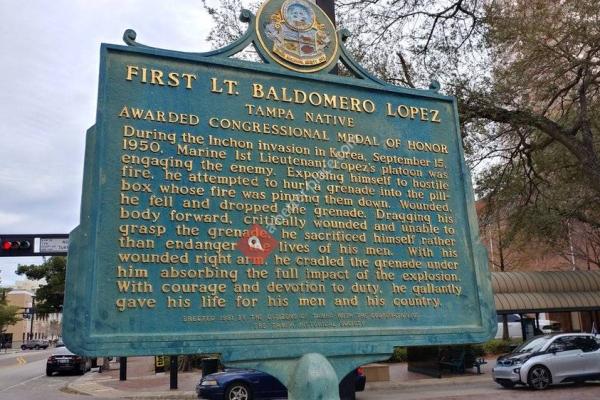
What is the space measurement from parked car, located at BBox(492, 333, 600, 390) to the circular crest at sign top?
13.3 metres

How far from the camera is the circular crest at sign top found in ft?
17.1

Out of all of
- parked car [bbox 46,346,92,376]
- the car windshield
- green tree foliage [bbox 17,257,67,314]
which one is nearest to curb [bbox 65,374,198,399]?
parked car [bbox 46,346,92,376]

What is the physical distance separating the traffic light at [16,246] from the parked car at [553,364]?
1661 centimetres

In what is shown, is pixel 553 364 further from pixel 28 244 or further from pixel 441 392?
pixel 28 244

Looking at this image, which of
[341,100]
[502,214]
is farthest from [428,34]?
[341,100]

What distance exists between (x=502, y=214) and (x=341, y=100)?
44.1 ft

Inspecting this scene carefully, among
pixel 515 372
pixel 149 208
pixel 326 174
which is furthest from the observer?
pixel 515 372

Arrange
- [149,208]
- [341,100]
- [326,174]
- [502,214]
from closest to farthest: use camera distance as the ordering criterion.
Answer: [149,208] → [326,174] → [341,100] → [502,214]

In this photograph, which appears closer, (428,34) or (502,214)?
(428,34)

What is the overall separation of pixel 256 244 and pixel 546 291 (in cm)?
1957

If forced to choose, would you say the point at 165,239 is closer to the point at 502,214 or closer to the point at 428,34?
the point at 428,34

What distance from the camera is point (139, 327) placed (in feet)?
13.0

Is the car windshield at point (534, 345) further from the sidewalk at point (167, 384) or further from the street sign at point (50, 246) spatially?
the street sign at point (50, 246)

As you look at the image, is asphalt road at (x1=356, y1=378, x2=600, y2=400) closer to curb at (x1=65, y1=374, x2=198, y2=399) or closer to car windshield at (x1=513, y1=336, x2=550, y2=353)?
car windshield at (x1=513, y1=336, x2=550, y2=353)
